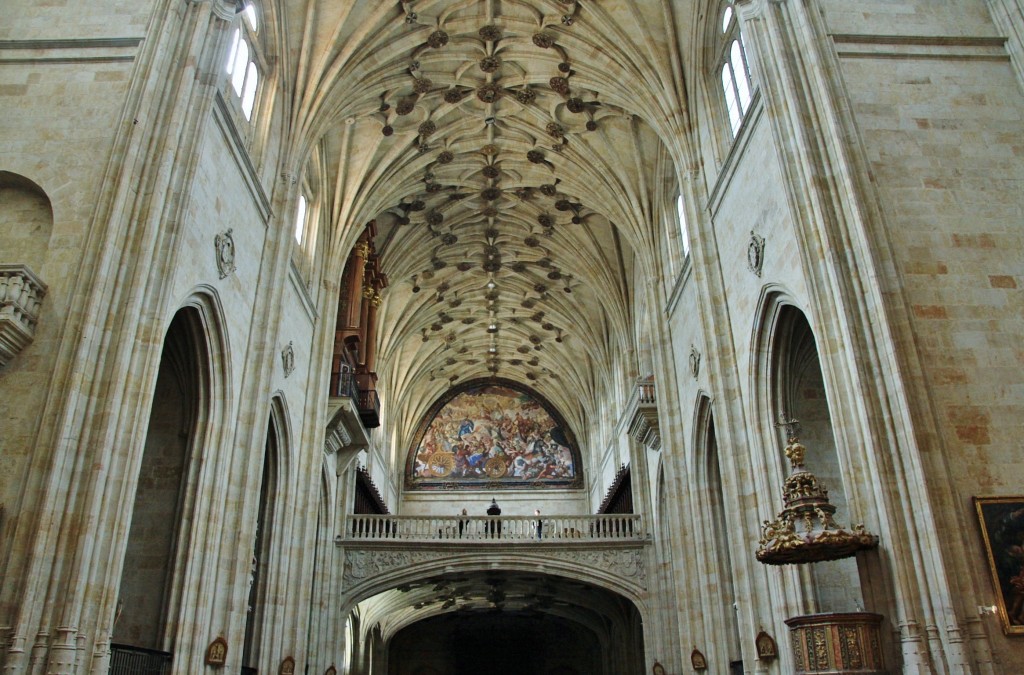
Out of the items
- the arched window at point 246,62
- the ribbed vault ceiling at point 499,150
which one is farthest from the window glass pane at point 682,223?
the arched window at point 246,62

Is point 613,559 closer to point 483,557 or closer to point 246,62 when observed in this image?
point 483,557

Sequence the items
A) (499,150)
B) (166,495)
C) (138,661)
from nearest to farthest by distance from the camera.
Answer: (138,661) → (166,495) → (499,150)

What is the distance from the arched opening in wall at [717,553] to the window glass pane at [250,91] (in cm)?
1051

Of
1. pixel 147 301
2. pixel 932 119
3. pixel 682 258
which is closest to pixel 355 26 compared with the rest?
pixel 682 258

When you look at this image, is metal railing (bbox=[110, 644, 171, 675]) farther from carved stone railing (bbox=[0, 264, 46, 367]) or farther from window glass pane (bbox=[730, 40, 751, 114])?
window glass pane (bbox=[730, 40, 751, 114])

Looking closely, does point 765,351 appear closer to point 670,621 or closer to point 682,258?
point 682,258

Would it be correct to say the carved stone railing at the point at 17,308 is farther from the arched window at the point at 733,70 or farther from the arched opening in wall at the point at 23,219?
the arched window at the point at 733,70

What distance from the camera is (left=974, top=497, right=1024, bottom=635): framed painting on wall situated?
8859mm

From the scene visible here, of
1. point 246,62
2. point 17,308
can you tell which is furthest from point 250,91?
point 17,308

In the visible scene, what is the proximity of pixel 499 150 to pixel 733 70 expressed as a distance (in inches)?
355

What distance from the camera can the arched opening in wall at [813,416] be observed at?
13.0m

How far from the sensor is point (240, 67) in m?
15.6

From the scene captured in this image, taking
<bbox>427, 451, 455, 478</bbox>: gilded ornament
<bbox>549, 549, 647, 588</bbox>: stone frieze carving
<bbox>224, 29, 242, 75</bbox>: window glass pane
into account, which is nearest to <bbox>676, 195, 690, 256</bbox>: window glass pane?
<bbox>549, 549, 647, 588</bbox>: stone frieze carving

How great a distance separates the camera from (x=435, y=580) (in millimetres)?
24375
